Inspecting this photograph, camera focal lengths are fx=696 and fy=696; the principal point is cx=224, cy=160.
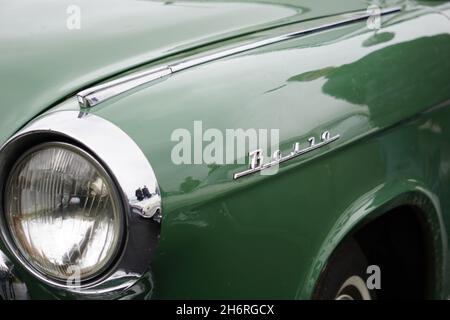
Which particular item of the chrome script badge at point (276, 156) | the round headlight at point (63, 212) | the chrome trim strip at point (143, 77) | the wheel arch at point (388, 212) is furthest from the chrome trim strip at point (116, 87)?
the wheel arch at point (388, 212)

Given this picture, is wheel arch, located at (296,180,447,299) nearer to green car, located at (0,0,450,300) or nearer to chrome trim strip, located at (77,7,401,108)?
green car, located at (0,0,450,300)

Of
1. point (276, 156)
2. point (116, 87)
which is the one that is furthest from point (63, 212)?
point (276, 156)

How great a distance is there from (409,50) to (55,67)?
94cm

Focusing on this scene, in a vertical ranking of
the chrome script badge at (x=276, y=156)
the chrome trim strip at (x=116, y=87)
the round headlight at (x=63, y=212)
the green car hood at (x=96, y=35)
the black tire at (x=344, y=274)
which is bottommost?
the black tire at (x=344, y=274)

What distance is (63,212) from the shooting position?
1.34 m

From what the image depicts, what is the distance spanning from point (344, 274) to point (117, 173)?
72cm

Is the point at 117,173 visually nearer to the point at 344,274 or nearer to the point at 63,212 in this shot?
the point at 63,212

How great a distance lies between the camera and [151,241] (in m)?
1.31

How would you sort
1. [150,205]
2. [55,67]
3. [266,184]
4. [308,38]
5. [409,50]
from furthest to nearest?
[409,50]
[308,38]
[55,67]
[266,184]
[150,205]

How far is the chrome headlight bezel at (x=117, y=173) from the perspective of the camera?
1284mm

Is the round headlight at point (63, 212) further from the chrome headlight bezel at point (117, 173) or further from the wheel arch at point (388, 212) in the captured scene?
the wheel arch at point (388, 212)

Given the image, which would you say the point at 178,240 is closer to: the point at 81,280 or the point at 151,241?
the point at 151,241

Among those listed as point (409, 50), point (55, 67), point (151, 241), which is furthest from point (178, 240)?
point (409, 50)

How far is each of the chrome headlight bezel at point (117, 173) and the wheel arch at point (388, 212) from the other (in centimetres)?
41
